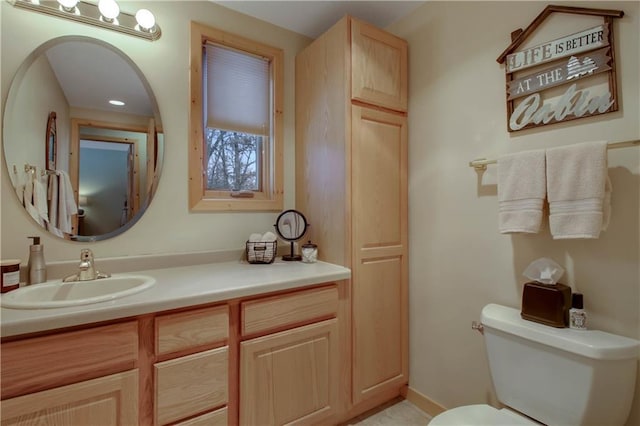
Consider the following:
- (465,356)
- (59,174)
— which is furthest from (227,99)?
(465,356)

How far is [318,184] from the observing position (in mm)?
1815

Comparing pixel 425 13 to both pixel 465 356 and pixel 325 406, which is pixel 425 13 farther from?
pixel 325 406

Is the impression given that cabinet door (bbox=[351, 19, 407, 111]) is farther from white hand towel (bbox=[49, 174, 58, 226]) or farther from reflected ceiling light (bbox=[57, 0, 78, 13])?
white hand towel (bbox=[49, 174, 58, 226])

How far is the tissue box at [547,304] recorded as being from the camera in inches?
43.6

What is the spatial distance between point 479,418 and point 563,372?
1.09ft

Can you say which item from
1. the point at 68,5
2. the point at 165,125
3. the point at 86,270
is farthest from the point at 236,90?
the point at 86,270

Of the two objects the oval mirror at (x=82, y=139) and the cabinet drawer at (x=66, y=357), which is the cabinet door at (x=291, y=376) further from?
the oval mirror at (x=82, y=139)

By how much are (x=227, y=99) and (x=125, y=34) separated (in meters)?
0.56

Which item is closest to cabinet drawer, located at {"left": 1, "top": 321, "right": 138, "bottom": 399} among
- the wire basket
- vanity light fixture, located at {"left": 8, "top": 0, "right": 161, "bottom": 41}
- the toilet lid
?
the wire basket

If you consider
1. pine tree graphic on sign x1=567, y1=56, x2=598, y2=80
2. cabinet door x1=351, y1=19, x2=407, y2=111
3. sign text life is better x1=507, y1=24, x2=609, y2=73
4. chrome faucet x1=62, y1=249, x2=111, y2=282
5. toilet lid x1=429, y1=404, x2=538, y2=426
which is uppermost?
cabinet door x1=351, y1=19, x2=407, y2=111

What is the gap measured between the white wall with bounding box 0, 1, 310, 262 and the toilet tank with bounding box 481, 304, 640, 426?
1.40 meters

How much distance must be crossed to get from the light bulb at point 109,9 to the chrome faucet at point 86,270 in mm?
1098

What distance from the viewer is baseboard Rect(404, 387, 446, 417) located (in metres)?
1.70

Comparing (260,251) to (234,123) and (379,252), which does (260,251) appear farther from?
(234,123)
